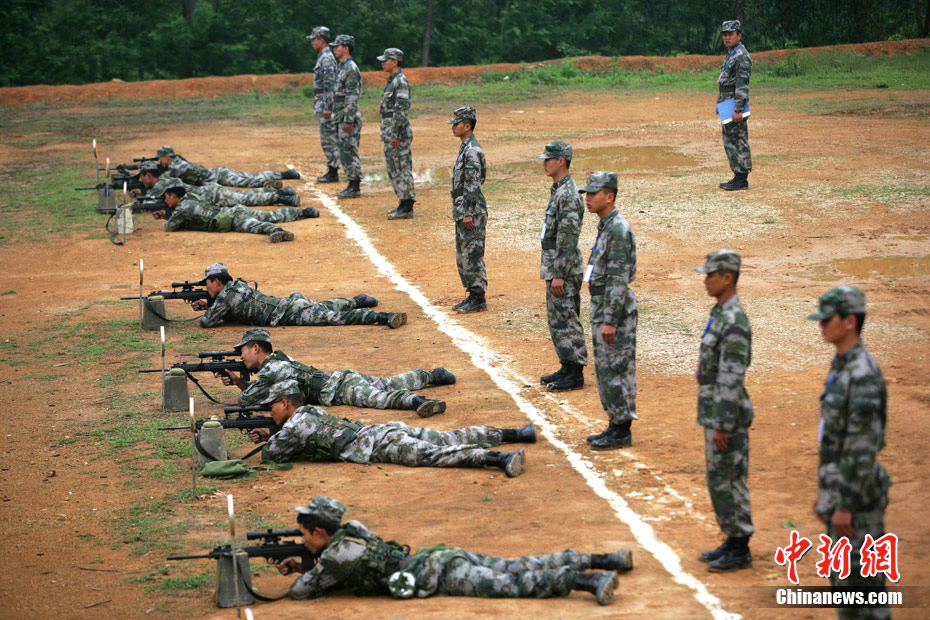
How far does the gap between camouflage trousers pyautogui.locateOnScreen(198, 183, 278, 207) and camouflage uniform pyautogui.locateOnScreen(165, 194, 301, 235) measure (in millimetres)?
517

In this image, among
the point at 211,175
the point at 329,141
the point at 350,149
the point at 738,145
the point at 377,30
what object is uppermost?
the point at 377,30

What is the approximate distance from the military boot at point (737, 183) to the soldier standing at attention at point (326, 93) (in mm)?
8094

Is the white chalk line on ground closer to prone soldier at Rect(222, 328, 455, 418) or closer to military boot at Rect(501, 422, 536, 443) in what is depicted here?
military boot at Rect(501, 422, 536, 443)

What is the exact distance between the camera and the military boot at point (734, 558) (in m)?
Result: 7.05

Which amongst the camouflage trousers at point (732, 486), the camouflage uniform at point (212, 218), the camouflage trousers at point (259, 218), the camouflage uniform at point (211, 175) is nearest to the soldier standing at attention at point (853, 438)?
the camouflage trousers at point (732, 486)

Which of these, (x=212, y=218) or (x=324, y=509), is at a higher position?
(x=212, y=218)

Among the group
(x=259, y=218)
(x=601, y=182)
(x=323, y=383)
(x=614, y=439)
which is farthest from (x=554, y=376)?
(x=259, y=218)

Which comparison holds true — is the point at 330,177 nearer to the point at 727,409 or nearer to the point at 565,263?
the point at 565,263

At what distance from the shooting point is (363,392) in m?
10.8

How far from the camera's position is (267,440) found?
31.8 ft

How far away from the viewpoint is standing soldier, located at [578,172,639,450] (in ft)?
29.8

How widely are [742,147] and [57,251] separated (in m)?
12.7

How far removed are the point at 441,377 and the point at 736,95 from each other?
11012 mm

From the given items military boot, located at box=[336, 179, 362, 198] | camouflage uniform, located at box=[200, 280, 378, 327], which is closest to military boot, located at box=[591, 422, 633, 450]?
camouflage uniform, located at box=[200, 280, 378, 327]
